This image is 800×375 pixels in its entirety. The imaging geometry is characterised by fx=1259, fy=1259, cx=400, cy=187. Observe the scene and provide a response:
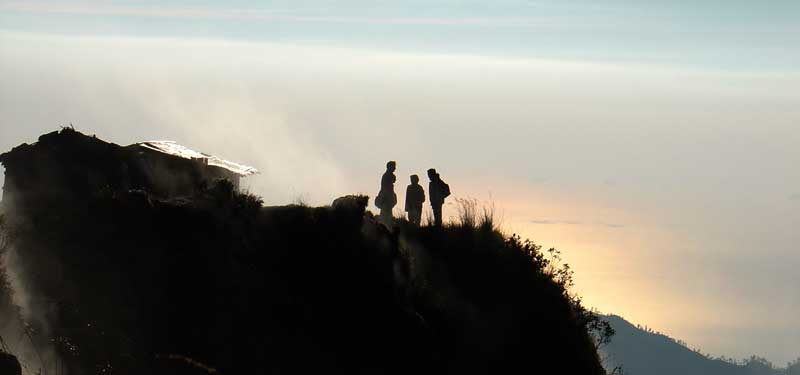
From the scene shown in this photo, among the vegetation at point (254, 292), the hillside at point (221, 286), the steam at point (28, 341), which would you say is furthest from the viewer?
the vegetation at point (254, 292)

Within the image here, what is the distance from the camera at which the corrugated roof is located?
118 ft

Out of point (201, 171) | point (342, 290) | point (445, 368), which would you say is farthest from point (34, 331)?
point (201, 171)

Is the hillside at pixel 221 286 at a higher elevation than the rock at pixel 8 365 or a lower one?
higher

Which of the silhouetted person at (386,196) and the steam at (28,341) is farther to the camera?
the silhouetted person at (386,196)

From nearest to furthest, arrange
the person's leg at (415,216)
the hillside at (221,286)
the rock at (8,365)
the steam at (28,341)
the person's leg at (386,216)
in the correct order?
the rock at (8,365)
the steam at (28,341)
the hillside at (221,286)
the person's leg at (386,216)
the person's leg at (415,216)

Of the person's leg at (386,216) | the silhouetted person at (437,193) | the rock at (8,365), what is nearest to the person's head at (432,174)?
the silhouetted person at (437,193)

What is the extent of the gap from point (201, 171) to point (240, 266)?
8.72 metres

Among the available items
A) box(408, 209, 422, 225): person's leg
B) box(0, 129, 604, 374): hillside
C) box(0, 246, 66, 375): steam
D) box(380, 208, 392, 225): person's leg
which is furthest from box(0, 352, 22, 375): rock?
box(408, 209, 422, 225): person's leg

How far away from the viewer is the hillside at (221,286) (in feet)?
80.4

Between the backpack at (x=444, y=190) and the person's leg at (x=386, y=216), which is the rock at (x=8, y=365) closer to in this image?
the person's leg at (x=386, y=216)

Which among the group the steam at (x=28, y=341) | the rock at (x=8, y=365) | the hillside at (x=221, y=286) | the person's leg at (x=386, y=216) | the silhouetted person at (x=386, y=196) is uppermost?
the silhouetted person at (x=386, y=196)

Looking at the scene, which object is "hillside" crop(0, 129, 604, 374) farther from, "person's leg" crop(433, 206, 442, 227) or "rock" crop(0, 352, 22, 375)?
"rock" crop(0, 352, 22, 375)

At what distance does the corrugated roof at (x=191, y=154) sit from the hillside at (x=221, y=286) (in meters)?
2.77

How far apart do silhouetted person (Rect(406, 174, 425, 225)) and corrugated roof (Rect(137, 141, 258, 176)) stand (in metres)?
4.86
